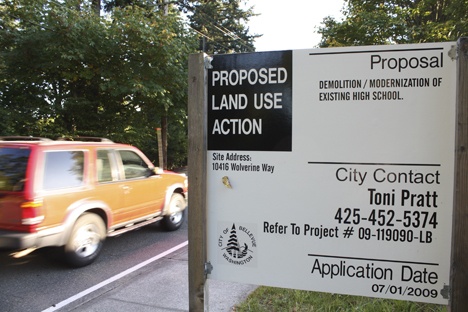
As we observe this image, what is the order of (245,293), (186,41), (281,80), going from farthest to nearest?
(186,41), (245,293), (281,80)

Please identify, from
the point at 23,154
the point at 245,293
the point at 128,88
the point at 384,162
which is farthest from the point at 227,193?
the point at 128,88

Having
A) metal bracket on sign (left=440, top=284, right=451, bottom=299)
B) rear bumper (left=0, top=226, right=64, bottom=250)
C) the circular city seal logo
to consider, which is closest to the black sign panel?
the circular city seal logo

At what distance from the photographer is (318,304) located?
11.6 ft

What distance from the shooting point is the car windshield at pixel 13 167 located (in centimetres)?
475

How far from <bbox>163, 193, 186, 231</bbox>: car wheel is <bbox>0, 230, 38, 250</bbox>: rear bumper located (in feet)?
10.1

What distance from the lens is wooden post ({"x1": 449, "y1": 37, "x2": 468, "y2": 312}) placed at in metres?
1.92

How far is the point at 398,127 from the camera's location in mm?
2055

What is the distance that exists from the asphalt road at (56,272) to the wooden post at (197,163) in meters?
2.67

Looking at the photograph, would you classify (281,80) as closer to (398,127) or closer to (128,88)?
(398,127)

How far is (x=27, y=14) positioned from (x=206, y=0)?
14644 mm

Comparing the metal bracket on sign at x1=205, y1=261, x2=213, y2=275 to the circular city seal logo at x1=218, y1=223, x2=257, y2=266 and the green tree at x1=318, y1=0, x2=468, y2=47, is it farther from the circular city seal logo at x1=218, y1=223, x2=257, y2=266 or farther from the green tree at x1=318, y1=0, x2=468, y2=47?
the green tree at x1=318, y1=0, x2=468, y2=47

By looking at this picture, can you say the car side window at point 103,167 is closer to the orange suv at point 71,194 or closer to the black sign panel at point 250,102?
the orange suv at point 71,194

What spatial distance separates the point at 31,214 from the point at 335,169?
4.06 meters

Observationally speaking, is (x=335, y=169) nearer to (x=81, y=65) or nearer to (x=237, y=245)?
(x=237, y=245)
